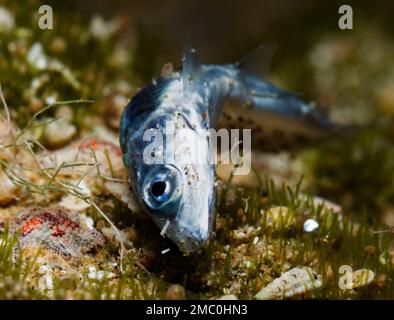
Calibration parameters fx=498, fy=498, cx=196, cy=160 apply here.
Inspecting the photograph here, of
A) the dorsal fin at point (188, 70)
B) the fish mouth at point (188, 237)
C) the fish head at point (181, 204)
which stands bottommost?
the fish mouth at point (188, 237)

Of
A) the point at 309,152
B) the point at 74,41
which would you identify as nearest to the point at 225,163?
the point at 309,152

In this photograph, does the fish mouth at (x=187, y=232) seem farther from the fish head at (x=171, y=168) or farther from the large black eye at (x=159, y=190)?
the large black eye at (x=159, y=190)

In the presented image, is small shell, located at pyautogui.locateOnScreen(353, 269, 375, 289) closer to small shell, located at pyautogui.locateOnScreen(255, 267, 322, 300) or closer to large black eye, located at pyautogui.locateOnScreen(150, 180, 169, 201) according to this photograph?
small shell, located at pyautogui.locateOnScreen(255, 267, 322, 300)

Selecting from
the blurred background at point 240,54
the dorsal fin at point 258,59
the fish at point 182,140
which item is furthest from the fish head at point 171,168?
the dorsal fin at point 258,59

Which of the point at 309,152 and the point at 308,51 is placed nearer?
the point at 309,152

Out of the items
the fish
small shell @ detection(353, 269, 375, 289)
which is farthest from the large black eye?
small shell @ detection(353, 269, 375, 289)

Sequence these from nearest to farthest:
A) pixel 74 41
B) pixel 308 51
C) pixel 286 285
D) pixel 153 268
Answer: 1. pixel 286 285
2. pixel 153 268
3. pixel 74 41
4. pixel 308 51

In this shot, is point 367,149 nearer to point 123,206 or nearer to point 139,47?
point 139,47
